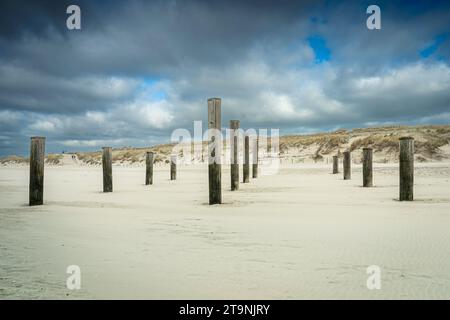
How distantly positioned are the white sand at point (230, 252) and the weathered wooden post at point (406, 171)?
3.73 feet

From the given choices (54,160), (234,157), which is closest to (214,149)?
(234,157)

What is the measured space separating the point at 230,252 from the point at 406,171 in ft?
23.0

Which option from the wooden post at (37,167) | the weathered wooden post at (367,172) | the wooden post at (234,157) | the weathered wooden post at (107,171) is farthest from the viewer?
the wooden post at (234,157)

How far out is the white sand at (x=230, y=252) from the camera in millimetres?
3480

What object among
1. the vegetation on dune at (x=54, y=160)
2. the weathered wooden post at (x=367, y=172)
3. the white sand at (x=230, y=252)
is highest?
the vegetation on dune at (x=54, y=160)

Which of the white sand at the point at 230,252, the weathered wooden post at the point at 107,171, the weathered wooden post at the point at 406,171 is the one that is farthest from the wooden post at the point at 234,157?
the weathered wooden post at the point at 406,171

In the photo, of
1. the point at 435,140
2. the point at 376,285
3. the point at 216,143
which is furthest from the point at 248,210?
the point at 435,140

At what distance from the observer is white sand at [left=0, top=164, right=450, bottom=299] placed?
11.4 feet

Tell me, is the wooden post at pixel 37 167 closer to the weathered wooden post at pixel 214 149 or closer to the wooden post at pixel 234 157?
the weathered wooden post at pixel 214 149

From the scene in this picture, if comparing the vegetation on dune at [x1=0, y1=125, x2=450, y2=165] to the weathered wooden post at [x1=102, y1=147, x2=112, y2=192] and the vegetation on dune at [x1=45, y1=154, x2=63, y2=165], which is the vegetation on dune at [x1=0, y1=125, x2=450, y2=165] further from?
the weathered wooden post at [x1=102, y1=147, x2=112, y2=192]

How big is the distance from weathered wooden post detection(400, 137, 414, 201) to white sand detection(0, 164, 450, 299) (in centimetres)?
114

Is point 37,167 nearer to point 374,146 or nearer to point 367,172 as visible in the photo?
point 367,172

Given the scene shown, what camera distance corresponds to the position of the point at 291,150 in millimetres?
42656

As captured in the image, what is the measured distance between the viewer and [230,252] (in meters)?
4.83
